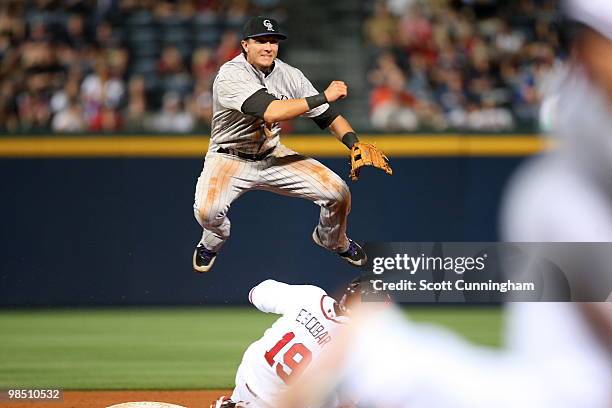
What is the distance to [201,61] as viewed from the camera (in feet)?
20.0

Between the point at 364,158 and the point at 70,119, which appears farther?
the point at 70,119

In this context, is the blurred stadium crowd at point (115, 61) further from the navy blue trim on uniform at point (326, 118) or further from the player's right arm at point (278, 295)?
the player's right arm at point (278, 295)

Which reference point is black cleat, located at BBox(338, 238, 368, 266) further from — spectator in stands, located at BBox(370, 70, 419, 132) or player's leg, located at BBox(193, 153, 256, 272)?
spectator in stands, located at BBox(370, 70, 419, 132)

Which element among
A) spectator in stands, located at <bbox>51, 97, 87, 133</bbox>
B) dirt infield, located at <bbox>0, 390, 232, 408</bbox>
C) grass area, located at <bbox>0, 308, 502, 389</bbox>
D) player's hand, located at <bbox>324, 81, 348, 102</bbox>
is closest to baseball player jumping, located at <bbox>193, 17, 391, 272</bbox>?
player's hand, located at <bbox>324, 81, 348, 102</bbox>

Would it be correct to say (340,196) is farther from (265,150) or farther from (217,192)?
(217,192)

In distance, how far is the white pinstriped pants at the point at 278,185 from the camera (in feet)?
14.5

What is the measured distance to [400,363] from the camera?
1.57m

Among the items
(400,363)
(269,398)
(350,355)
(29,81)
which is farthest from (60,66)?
(400,363)

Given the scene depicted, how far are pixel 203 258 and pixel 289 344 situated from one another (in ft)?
3.38

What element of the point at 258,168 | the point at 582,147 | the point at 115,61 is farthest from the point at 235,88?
the point at 582,147

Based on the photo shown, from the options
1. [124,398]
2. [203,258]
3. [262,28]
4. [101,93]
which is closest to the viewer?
[262,28]

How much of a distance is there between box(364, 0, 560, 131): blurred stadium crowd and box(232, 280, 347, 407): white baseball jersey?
215 cm

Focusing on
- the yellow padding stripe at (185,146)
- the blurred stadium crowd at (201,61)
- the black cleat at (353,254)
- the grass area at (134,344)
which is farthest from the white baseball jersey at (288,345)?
the blurred stadium crowd at (201,61)

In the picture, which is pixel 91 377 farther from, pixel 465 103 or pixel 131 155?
pixel 465 103
